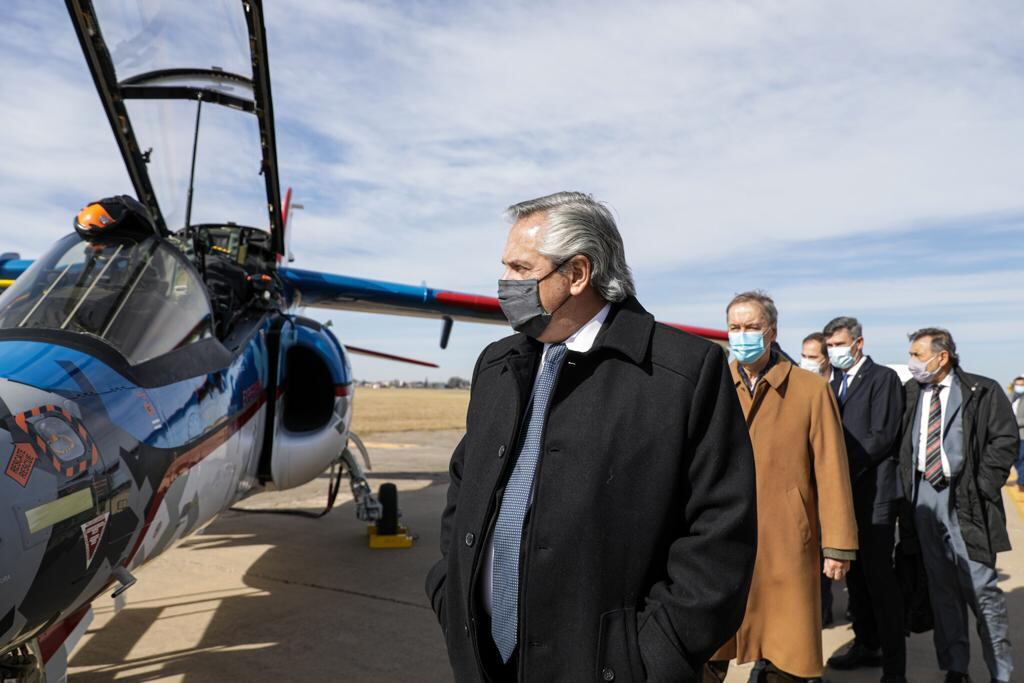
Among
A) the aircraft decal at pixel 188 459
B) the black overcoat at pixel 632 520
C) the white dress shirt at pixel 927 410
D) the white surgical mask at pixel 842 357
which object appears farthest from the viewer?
the white surgical mask at pixel 842 357

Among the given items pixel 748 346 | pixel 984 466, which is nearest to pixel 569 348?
pixel 748 346

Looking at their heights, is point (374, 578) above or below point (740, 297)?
below

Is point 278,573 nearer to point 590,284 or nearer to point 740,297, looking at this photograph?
point 740,297

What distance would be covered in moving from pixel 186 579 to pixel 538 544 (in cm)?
540

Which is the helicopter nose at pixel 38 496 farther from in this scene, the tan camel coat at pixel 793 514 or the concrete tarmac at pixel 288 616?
the tan camel coat at pixel 793 514

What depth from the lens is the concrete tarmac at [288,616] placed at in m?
4.21

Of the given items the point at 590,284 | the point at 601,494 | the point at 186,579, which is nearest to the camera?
the point at 601,494

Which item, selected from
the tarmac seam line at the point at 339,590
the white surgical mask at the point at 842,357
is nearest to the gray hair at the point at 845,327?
the white surgical mask at the point at 842,357

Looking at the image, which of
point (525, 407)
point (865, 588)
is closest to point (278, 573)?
point (865, 588)

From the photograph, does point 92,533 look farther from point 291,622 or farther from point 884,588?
point 884,588

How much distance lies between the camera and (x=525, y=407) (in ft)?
5.93

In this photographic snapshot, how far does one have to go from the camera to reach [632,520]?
5.33 feet

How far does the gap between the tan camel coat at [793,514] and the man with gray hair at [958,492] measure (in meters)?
1.32

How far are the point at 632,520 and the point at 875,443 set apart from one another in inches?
123
